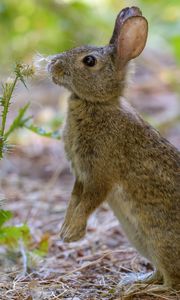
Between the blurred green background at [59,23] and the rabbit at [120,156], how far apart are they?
4.26 m

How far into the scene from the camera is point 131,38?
4828 millimetres

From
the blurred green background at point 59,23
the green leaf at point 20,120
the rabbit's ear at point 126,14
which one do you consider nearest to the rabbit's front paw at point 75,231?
the green leaf at point 20,120

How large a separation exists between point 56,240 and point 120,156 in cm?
152

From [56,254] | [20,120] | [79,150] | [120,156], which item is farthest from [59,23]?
[120,156]

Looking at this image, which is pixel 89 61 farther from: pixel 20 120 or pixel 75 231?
pixel 75 231

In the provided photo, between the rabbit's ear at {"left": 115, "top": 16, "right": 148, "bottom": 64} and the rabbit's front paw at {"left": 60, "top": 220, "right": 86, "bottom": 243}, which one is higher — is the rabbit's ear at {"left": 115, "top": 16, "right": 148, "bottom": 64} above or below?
above

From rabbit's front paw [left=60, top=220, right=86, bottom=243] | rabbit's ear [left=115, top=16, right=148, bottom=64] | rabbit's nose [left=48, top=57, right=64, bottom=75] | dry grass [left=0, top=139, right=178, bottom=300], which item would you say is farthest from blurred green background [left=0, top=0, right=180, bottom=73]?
rabbit's front paw [left=60, top=220, right=86, bottom=243]

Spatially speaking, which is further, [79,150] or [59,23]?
[59,23]

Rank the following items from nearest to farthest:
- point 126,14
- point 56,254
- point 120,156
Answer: point 120,156 → point 126,14 → point 56,254

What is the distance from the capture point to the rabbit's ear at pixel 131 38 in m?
4.78

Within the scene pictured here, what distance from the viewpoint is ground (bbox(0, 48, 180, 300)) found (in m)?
4.50

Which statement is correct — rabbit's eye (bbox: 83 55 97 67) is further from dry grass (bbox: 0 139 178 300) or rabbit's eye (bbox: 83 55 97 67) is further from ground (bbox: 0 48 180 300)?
dry grass (bbox: 0 139 178 300)

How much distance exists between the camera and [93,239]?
5.96 meters

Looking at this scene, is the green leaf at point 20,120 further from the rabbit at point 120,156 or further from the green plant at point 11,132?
the rabbit at point 120,156
